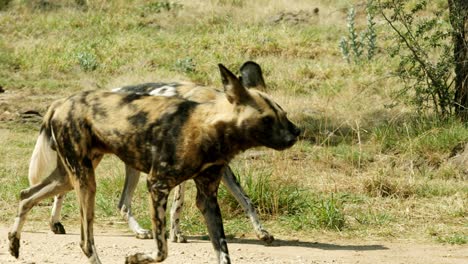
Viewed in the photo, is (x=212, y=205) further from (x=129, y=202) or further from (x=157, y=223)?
(x=129, y=202)

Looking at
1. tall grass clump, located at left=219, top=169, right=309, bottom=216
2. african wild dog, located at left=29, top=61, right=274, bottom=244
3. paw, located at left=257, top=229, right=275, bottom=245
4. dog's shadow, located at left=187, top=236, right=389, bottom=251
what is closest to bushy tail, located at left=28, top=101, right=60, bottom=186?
african wild dog, located at left=29, top=61, right=274, bottom=244

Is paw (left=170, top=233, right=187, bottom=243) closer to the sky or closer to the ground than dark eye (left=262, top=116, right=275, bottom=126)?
closer to the ground

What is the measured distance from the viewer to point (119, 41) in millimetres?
13461

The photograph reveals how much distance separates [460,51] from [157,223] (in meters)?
5.48

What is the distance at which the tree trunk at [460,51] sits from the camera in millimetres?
9250

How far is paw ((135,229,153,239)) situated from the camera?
644 centimetres

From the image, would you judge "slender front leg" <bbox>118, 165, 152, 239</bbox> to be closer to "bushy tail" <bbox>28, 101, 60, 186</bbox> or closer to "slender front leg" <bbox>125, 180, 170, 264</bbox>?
"bushy tail" <bbox>28, 101, 60, 186</bbox>

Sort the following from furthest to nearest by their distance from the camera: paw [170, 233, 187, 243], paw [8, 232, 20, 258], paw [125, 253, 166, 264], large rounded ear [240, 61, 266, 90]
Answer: paw [170, 233, 187, 243]
paw [8, 232, 20, 258]
large rounded ear [240, 61, 266, 90]
paw [125, 253, 166, 264]

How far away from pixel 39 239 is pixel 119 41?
7.45 meters

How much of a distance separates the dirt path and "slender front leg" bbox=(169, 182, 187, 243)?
0.09 meters

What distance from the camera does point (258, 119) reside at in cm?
462

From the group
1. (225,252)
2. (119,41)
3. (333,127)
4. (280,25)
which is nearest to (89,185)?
(225,252)

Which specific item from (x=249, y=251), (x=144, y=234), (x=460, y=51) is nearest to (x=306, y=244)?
(x=249, y=251)

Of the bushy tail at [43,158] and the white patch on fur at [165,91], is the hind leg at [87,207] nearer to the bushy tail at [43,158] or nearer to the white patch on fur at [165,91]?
the bushy tail at [43,158]
